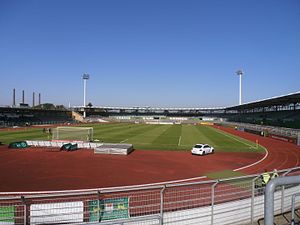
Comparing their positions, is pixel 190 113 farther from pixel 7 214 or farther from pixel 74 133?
pixel 7 214

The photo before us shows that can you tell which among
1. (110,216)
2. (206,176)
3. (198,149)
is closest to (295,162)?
(198,149)

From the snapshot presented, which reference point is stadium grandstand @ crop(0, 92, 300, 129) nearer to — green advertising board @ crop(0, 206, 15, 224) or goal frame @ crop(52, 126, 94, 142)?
goal frame @ crop(52, 126, 94, 142)

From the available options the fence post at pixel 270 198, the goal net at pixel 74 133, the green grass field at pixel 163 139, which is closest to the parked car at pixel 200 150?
the green grass field at pixel 163 139

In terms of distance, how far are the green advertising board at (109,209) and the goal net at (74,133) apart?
3571 centimetres

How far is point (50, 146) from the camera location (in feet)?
127

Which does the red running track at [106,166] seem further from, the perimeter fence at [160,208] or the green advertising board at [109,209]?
the green advertising board at [109,209]

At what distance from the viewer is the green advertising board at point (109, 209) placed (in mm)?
8211

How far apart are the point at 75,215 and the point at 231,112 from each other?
449 ft

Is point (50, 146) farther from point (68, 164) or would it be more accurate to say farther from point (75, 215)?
point (75, 215)

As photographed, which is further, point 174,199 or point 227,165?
point 227,165

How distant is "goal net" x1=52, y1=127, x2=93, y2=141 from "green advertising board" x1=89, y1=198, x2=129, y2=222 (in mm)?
35710

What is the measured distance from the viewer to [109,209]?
862 cm

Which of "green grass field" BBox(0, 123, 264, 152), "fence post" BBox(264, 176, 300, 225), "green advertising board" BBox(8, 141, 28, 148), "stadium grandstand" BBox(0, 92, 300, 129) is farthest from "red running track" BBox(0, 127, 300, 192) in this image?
"stadium grandstand" BBox(0, 92, 300, 129)

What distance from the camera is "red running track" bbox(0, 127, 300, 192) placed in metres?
20.4
